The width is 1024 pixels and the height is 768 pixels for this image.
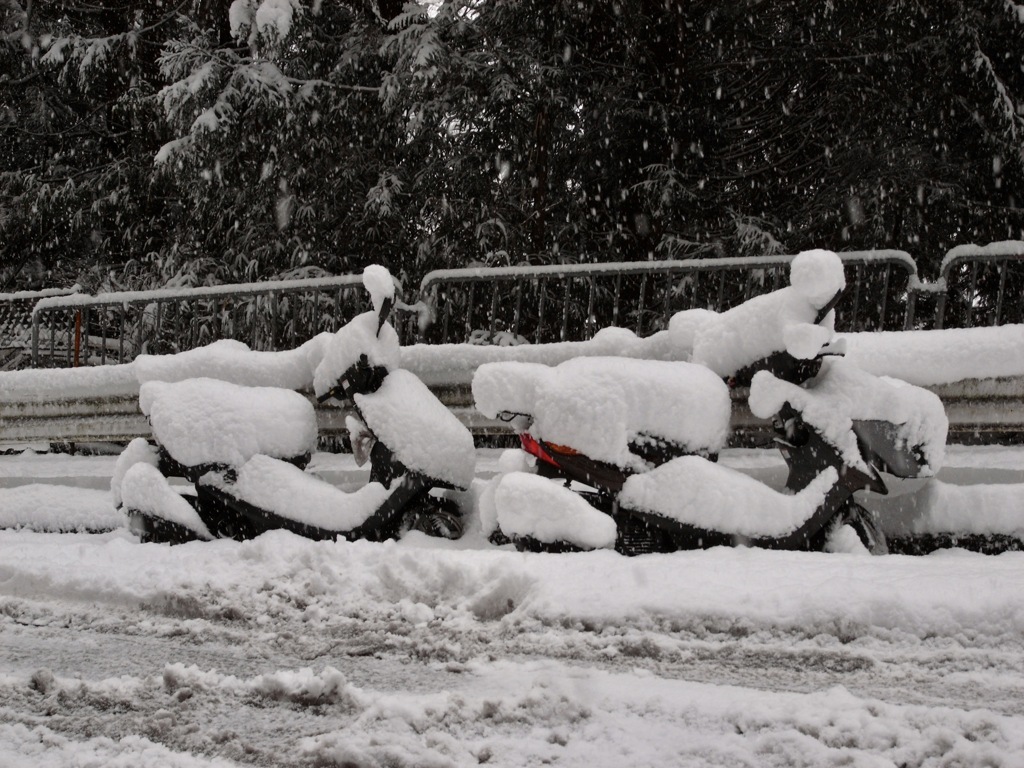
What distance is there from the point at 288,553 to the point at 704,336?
201cm

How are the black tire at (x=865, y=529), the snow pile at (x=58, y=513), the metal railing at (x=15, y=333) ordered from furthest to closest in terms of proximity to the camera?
the metal railing at (x=15, y=333) < the snow pile at (x=58, y=513) < the black tire at (x=865, y=529)

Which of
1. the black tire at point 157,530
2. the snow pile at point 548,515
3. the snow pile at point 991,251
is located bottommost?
the black tire at point 157,530

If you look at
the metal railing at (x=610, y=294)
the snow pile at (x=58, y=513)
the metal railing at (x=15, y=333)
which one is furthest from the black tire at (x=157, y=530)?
the metal railing at (x=15, y=333)

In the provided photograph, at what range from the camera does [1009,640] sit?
2.79m

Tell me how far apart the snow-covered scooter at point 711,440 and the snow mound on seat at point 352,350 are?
755 mm

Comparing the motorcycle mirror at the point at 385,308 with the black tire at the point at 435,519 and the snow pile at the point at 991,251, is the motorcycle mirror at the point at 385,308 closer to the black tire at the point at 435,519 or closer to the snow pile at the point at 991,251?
the black tire at the point at 435,519

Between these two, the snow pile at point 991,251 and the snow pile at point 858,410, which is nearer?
the snow pile at point 858,410

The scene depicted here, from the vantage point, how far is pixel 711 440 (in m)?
3.88

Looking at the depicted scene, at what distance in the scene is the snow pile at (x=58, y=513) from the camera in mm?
5117

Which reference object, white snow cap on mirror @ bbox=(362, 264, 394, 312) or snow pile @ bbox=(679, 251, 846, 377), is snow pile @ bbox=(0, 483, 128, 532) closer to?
white snow cap on mirror @ bbox=(362, 264, 394, 312)

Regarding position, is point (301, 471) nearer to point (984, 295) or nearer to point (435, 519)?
point (435, 519)

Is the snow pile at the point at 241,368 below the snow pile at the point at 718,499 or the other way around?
the other way around

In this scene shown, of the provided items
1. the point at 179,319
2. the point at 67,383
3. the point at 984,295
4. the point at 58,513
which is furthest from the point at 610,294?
the point at 58,513

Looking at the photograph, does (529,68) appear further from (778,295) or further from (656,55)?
(778,295)
